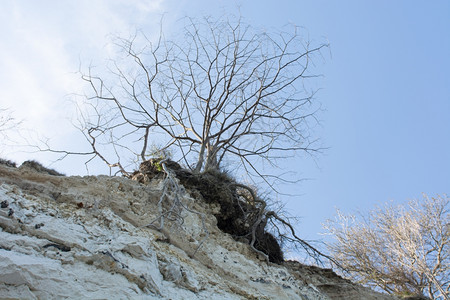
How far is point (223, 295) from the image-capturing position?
368 cm

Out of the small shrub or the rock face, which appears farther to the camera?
the small shrub

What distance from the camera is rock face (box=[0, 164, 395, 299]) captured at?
2670mm

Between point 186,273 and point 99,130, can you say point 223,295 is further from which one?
point 99,130

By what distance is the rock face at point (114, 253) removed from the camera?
105 inches

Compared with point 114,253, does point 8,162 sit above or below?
above

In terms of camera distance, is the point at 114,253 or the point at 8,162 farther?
the point at 8,162

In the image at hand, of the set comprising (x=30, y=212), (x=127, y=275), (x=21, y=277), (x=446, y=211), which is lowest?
(x=21, y=277)

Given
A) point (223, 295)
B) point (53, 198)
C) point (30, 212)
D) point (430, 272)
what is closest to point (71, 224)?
point (30, 212)

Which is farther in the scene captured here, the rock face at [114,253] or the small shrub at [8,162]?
the small shrub at [8,162]

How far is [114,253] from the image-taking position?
10.7 ft

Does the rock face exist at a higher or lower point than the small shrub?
lower

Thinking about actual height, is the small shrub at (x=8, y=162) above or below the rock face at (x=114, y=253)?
above

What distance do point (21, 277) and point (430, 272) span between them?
38.7 feet

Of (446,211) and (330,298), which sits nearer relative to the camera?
(330,298)
